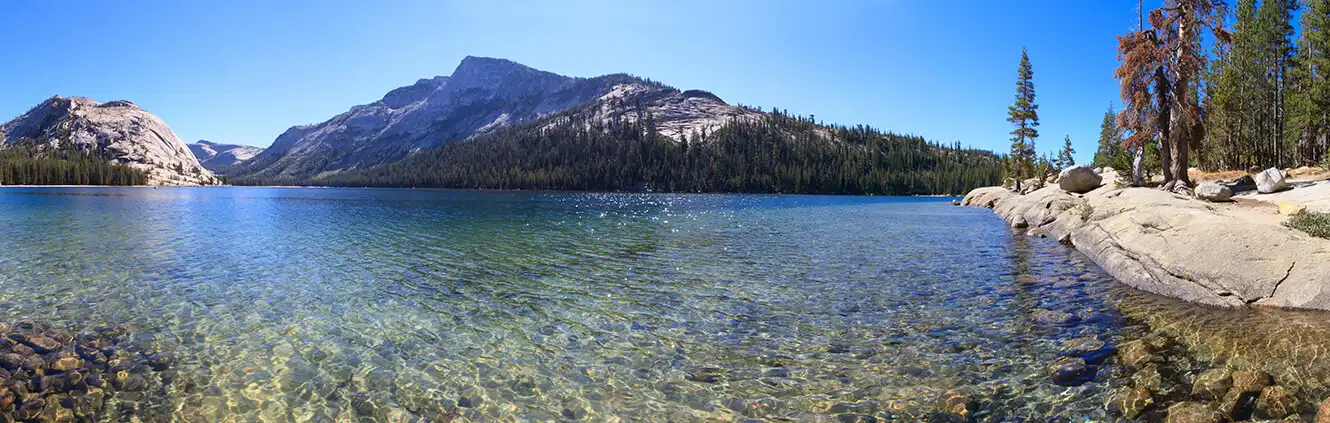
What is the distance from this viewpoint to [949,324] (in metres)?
12.1

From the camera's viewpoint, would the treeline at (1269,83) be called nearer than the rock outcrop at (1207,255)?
No

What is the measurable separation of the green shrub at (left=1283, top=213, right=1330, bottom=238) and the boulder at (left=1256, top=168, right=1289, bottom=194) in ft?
39.3

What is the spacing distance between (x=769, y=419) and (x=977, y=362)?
4589mm

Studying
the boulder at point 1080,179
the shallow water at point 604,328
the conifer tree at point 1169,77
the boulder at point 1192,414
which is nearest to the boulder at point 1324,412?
the boulder at point 1192,414

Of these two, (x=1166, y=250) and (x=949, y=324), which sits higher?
(x=1166, y=250)

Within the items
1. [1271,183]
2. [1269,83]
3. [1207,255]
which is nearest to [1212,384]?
[1207,255]

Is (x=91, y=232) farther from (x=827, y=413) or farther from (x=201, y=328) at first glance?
(x=827, y=413)

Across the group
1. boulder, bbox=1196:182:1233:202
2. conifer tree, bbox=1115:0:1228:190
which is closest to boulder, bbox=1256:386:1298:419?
boulder, bbox=1196:182:1233:202

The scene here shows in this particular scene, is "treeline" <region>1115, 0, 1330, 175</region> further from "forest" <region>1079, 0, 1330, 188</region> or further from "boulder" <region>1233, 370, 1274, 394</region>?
"boulder" <region>1233, 370, 1274, 394</region>

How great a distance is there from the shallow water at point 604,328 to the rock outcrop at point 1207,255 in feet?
3.39

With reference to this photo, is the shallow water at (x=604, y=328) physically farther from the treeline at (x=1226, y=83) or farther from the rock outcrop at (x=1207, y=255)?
the treeline at (x=1226, y=83)

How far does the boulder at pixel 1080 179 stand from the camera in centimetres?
4081

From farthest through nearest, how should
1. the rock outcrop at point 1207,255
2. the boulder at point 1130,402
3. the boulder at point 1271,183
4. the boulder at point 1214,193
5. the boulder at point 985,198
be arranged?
the boulder at point 985,198
the boulder at point 1271,183
the boulder at point 1214,193
the rock outcrop at point 1207,255
the boulder at point 1130,402

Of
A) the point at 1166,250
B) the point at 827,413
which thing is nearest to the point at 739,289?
the point at 827,413
